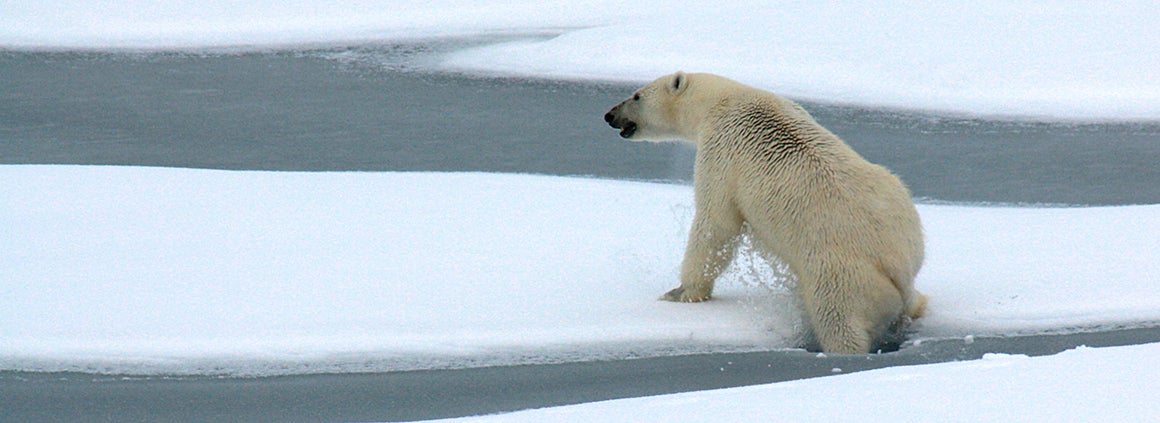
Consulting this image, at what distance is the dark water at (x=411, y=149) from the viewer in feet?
13.1

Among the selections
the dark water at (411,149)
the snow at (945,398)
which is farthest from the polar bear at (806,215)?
the snow at (945,398)

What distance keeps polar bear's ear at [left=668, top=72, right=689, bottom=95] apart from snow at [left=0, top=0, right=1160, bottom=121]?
5.68 meters

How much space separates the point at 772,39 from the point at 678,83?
23.9 ft

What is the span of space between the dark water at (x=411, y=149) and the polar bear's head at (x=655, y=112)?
1.18 meters

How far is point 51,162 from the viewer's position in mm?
7988

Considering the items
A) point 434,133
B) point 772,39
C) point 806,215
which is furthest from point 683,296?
point 772,39

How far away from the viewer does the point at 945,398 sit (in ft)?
10.2

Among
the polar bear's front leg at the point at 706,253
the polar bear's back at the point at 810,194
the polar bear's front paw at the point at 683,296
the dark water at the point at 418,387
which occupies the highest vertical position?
the polar bear's back at the point at 810,194

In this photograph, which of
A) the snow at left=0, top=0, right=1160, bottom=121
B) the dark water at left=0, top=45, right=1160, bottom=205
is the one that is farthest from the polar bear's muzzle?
the snow at left=0, top=0, right=1160, bottom=121

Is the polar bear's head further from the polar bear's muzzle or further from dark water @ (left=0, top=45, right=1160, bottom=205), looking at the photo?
dark water @ (left=0, top=45, right=1160, bottom=205)

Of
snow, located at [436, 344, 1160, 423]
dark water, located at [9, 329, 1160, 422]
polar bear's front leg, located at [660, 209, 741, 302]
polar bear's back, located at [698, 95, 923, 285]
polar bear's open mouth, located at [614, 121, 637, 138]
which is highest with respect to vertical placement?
polar bear's open mouth, located at [614, 121, 637, 138]

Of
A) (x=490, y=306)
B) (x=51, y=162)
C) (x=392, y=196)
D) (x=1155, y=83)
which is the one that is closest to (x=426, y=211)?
(x=392, y=196)

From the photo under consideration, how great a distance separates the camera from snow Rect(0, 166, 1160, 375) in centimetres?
442

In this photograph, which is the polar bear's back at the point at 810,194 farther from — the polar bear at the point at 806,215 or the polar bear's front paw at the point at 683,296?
the polar bear's front paw at the point at 683,296
